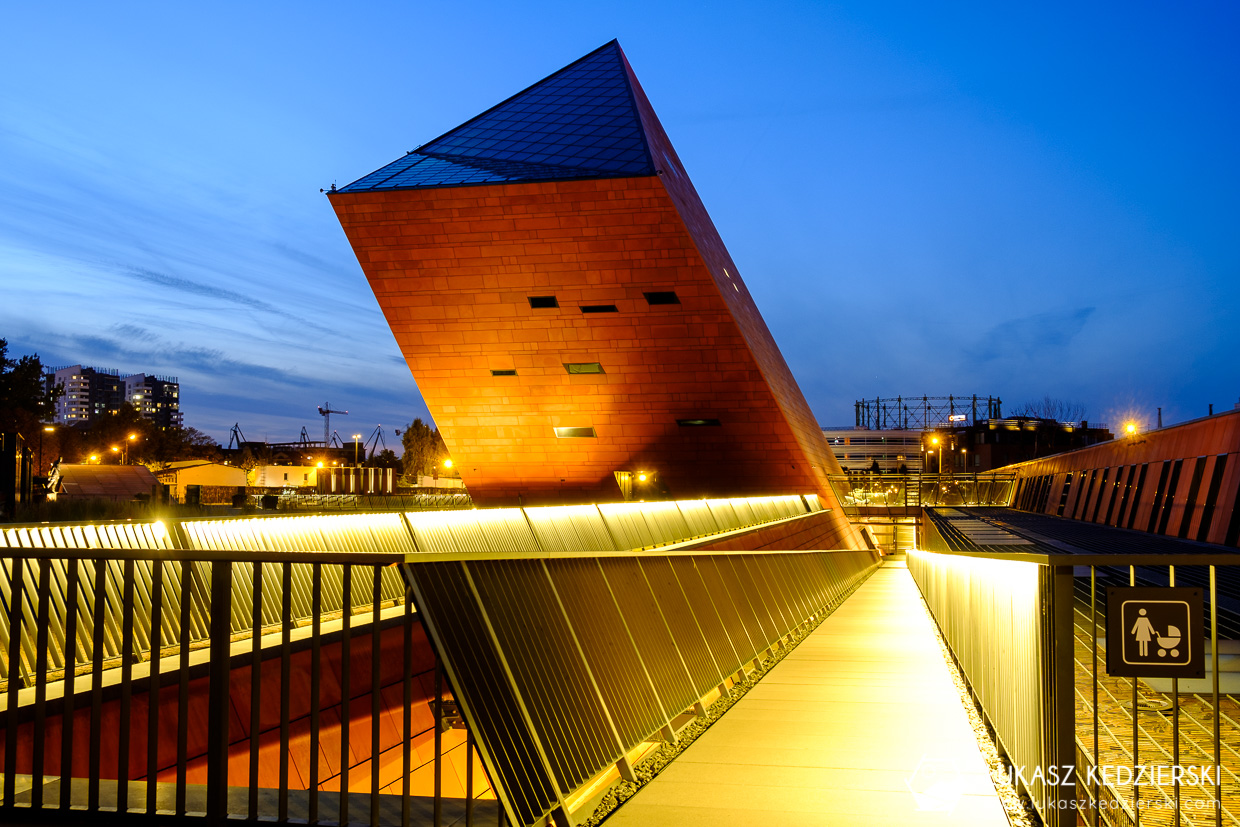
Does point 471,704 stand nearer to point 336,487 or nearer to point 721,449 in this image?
point 721,449

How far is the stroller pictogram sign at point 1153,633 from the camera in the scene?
369 cm

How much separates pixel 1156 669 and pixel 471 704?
8.51 feet

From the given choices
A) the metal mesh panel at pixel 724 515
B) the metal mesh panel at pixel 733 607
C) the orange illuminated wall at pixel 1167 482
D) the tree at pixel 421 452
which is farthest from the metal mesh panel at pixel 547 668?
the tree at pixel 421 452

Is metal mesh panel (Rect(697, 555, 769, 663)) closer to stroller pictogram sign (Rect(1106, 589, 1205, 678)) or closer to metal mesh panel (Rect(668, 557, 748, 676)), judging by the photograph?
metal mesh panel (Rect(668, 557, 748, 676))

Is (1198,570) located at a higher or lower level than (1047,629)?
lower

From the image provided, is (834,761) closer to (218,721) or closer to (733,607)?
(218,721)

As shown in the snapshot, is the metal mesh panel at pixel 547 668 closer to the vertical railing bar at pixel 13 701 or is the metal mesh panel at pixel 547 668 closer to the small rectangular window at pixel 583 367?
the vertical railing bar at pixel 13 701

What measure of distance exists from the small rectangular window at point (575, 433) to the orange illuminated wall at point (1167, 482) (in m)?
16.9

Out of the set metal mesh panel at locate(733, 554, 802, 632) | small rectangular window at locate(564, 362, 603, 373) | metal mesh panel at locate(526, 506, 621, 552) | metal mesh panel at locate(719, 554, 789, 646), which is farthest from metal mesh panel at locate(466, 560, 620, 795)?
small rectangular window at locate(564, 362, 603, 373)

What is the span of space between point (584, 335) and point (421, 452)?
80.3 meters

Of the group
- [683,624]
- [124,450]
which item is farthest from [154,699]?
[124,450]

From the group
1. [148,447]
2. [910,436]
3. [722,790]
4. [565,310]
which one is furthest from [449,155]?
[910,436]

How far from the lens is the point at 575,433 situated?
34312mm

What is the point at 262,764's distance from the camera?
730 centimetres
